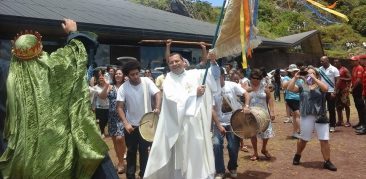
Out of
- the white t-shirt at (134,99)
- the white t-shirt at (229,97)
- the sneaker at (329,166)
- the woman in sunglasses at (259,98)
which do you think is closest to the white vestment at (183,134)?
the white t-shirt at (134,99)

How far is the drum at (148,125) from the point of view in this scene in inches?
234

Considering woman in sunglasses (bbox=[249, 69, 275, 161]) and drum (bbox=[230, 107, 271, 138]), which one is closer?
drum (bbox=[230, 107, 271, 138])

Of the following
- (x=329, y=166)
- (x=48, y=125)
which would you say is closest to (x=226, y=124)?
(x=329, y=166)

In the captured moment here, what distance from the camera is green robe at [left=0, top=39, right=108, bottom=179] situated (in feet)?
10.2

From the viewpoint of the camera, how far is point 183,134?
17.5ft

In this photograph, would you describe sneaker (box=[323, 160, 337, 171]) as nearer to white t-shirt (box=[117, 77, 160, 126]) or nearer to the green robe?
white t-shirt (box=[117, 77, 160, 126])

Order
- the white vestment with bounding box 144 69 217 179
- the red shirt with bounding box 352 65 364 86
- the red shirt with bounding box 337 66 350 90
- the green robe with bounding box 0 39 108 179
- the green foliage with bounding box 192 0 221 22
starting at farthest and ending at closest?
1. the green foliage with bounding box 192 0 221 22
2. the red shirt with bounding box 337 66 350 90
3. the red shirt with bounding box 352 65 364 86
4. the white vestment with bounding box 144 69 217 179
5. the green robe with bounding box 0 39 108 179

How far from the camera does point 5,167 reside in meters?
3.15

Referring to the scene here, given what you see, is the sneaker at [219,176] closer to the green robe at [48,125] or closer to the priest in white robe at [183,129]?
the priest in white robe at [183,129]

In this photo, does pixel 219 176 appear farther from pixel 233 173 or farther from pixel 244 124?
pixel 244 124

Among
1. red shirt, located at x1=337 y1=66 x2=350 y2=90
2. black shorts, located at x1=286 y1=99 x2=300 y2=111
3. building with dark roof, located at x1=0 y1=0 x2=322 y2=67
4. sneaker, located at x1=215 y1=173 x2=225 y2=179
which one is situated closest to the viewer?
sneaker, located at x1=215 y1=173 x2=225 y2=179

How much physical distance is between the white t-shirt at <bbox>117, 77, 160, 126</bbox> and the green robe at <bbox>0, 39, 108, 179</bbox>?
290 centimetres

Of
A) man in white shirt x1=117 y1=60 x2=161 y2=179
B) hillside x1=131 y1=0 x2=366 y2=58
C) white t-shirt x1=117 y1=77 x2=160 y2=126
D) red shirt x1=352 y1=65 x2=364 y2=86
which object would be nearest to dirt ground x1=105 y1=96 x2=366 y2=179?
man in white shirt x1=117 y1=60 x2=161 y2=179

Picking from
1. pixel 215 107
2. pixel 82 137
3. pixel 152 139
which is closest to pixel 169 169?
pixel 152 139
